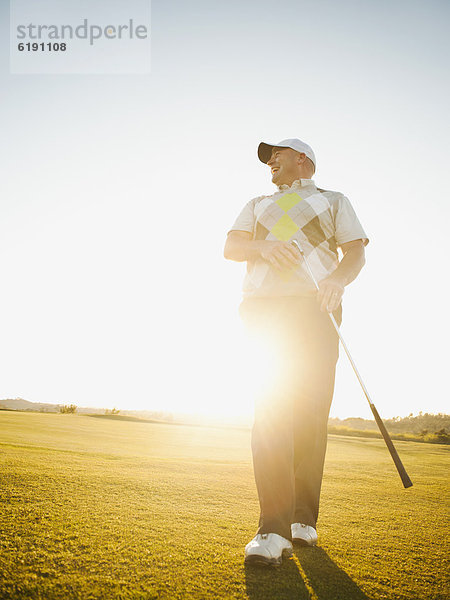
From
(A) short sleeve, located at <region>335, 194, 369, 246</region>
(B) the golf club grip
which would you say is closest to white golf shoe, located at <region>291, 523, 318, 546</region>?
(B) the golf club grip

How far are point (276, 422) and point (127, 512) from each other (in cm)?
94

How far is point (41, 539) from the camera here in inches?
60.6

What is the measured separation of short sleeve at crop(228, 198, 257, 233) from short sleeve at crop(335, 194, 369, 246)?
57cm

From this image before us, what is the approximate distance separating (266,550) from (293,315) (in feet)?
3.86

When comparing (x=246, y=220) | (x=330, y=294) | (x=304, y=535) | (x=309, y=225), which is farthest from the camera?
(x=246, y=220)

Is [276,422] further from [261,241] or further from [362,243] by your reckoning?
[362,243]

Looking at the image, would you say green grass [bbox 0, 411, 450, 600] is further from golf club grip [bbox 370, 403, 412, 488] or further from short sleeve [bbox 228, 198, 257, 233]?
short sleeve [bbox 228, 198, 257, 233]

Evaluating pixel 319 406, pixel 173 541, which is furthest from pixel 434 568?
pixel 173 541

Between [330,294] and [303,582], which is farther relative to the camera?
[330,294]

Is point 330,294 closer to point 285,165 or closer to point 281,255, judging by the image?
point 281,255

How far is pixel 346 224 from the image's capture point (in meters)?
2.50

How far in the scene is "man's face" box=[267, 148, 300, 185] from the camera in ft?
8.82

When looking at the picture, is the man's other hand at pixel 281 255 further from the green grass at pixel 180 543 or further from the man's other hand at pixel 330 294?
the green grass at pixel 180 543

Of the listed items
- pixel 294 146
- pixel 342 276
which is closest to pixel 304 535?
pixel 342 276
